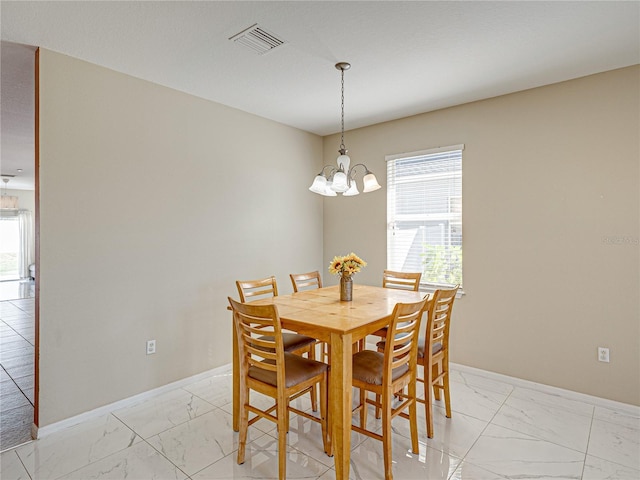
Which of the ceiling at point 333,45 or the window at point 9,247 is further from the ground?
the ceiling at point 333,45

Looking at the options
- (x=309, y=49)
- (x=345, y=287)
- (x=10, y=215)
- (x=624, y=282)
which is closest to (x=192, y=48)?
(x=309, y=49)

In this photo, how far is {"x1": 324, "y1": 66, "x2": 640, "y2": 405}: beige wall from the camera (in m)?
2.80

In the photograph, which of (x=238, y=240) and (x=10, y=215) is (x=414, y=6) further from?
(x=10, y=215)

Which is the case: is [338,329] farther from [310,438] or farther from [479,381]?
[479,381]

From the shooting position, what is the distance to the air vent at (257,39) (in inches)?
89.2

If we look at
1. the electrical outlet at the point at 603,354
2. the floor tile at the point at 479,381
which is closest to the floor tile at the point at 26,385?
the floor tile at the point at 479,381

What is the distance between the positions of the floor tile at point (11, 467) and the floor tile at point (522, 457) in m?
2.61

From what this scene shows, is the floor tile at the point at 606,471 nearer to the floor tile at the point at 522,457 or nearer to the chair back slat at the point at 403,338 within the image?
the floor tile at the point at 522,457

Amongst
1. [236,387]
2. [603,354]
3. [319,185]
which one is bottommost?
[236,387]

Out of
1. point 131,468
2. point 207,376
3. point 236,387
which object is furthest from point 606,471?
point 207,376

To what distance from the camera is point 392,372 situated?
2.15 metres

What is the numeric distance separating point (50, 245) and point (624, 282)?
427 centimetres

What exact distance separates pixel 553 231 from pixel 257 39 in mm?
2809

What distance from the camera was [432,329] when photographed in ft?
7.94
